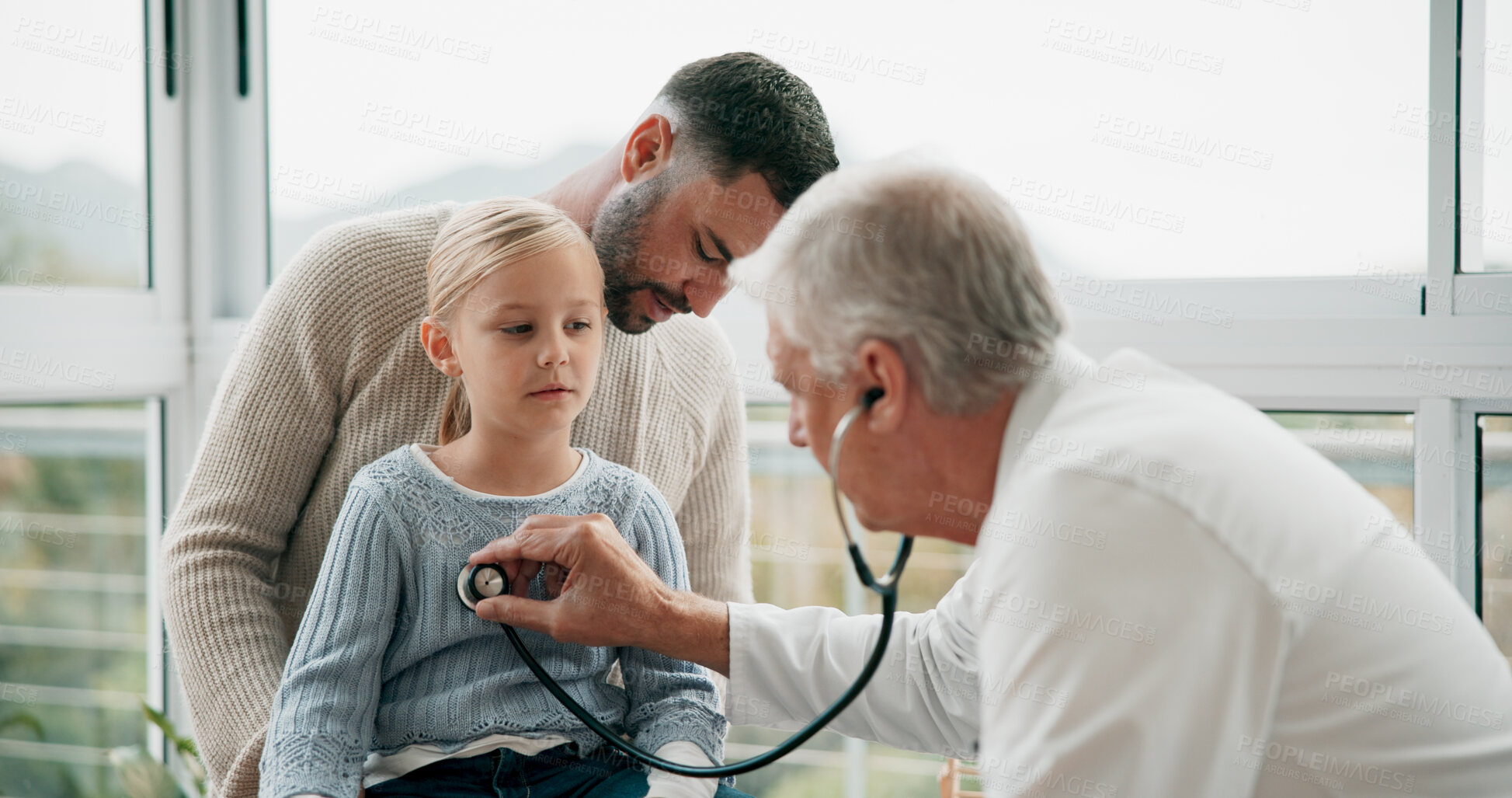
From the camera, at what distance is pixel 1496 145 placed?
1.74 meters

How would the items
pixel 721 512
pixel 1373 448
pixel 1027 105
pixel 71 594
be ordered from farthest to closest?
pixel 71 594 → pixel 1027 105 → pixel 1373 448 → pixel 721 512

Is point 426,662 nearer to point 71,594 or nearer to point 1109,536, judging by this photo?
point 1109,536

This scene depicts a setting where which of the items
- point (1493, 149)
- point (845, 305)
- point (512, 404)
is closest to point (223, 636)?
point (512, 404)

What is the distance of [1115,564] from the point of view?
86cm

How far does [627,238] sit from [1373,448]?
1.35m

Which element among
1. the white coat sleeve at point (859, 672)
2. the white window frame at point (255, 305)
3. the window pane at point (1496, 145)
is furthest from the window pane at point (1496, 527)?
the white coat sleeve at point (859, 672)

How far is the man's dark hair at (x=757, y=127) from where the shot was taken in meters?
1.50

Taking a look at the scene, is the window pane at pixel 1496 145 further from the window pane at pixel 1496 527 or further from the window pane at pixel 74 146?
the window pane at pixel 74 146

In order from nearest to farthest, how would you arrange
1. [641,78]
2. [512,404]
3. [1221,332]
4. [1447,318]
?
[512,404] → [1447,318] → [1221,332] → [641,78]

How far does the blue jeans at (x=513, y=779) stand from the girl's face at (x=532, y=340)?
0.39 metres

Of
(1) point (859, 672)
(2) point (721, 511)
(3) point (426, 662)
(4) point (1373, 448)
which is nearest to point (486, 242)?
(3) point (426, 662)

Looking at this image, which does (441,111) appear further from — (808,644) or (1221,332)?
(1221,332)

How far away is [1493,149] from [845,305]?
4.60 feet

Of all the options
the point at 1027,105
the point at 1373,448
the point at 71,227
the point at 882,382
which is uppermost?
the point at 1027,105
